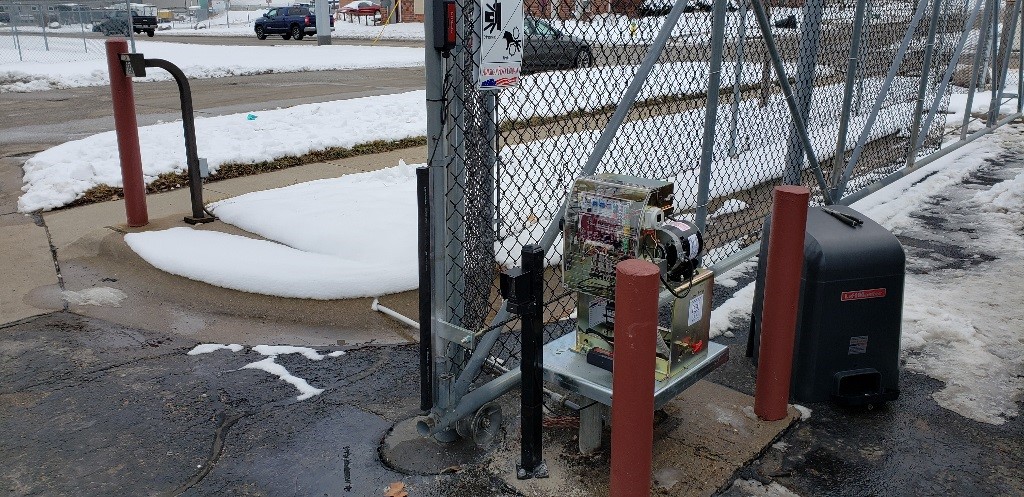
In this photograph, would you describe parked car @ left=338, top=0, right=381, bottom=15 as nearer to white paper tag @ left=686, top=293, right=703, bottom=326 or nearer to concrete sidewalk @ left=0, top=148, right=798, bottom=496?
concrete sidewalk @ left=0, top=148, right=798, bottom=496

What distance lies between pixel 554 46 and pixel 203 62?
2016cm

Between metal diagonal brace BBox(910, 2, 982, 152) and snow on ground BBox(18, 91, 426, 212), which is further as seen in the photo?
metal diagonal brace BBox(910, 2, 982, 152)

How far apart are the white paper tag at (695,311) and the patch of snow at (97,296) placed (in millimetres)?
3597

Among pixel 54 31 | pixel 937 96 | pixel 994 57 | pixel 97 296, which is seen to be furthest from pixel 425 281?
pixel 54 31

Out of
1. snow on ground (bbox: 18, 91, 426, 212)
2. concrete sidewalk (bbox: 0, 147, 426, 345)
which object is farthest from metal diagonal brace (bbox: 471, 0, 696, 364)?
snow on ground (bbox: 18, 91, 426, 212)

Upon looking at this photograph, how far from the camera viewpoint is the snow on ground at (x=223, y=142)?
7.86 meters

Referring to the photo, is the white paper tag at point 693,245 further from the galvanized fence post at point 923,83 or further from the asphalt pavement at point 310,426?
the galvanized fence post at point 923,83

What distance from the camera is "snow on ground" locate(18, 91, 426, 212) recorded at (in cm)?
786

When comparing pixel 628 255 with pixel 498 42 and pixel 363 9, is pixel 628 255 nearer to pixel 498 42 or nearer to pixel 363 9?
pixel 498 42

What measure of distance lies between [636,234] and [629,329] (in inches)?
23.5

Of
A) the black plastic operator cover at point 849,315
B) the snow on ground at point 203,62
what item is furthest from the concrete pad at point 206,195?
the snow on ground at point 203,62

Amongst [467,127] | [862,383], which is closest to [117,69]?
[467,127]

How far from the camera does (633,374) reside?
2.79 metres

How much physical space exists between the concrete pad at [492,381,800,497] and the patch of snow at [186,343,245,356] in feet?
5.95
